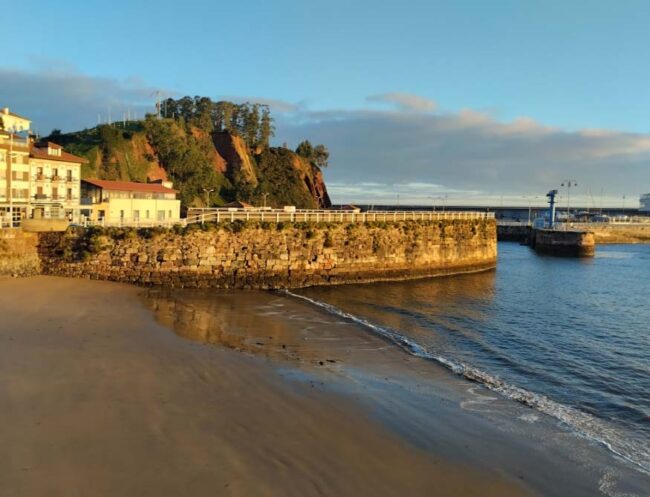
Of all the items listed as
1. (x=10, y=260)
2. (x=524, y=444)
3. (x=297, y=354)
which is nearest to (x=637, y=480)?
(x=524, y=444)

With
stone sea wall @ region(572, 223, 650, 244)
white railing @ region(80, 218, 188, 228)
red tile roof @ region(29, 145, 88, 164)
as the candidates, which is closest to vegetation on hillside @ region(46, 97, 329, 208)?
red tile roof @ region(29, 145, 88, 164)

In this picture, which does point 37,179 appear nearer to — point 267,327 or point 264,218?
point 264,218

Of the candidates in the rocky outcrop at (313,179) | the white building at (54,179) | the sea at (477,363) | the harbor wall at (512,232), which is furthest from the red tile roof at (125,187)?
the harbor wall at (512,232)

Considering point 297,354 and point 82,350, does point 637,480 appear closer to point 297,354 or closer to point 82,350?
point 297,354

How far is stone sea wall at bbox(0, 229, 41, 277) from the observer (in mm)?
28359

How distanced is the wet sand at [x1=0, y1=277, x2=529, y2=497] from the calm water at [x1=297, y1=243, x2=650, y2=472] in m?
5.60

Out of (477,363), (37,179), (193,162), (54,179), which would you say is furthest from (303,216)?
(193,162)

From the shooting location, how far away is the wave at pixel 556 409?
37.5ft

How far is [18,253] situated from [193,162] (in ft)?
159

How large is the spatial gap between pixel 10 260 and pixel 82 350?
56.1 feet

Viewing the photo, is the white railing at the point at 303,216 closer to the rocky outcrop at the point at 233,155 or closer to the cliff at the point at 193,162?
the cliff at the point at 193,162

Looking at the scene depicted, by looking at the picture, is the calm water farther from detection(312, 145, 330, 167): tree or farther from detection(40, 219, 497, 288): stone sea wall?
detection(312, 145, 330, 167): tree

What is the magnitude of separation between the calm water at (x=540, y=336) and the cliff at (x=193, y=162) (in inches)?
1728

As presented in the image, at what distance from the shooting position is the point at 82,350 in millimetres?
15383
